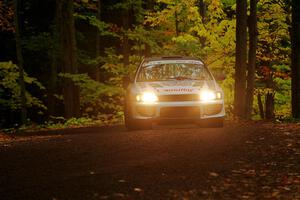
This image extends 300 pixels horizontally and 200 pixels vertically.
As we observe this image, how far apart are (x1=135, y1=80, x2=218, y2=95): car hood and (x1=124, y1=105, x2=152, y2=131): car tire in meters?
0.61

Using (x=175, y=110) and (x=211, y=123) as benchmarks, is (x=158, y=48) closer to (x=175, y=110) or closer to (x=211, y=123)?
(x=211, y=123)

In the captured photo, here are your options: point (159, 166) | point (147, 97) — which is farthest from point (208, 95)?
point (159, 166)

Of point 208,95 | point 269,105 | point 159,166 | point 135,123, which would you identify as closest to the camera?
point 159,166

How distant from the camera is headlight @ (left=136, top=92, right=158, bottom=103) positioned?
11.0 metres

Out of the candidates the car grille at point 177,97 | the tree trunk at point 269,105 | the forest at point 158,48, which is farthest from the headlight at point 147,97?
the tree trunk at point 269,105

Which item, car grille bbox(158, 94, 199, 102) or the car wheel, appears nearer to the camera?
car grille bbox(158, 94, 199, 102)

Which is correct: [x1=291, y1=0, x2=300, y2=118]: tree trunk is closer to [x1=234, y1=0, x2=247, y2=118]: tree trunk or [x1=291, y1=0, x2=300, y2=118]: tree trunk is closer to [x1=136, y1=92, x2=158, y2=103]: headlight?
[x1=234, y1=0, x2=247, y2=118]: tree trunk

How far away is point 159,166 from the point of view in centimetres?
743

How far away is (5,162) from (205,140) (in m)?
3.54

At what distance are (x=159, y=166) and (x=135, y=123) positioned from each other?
161 inches

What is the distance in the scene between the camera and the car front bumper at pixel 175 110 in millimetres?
10969

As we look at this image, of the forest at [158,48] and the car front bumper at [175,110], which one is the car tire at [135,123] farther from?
the forest at [158,48]

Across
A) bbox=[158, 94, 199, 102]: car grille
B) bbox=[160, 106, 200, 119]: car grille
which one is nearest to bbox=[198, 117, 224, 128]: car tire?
bbox=[160, 106, 200, 119]: car grille

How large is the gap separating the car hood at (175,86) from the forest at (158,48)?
15.6 feet
